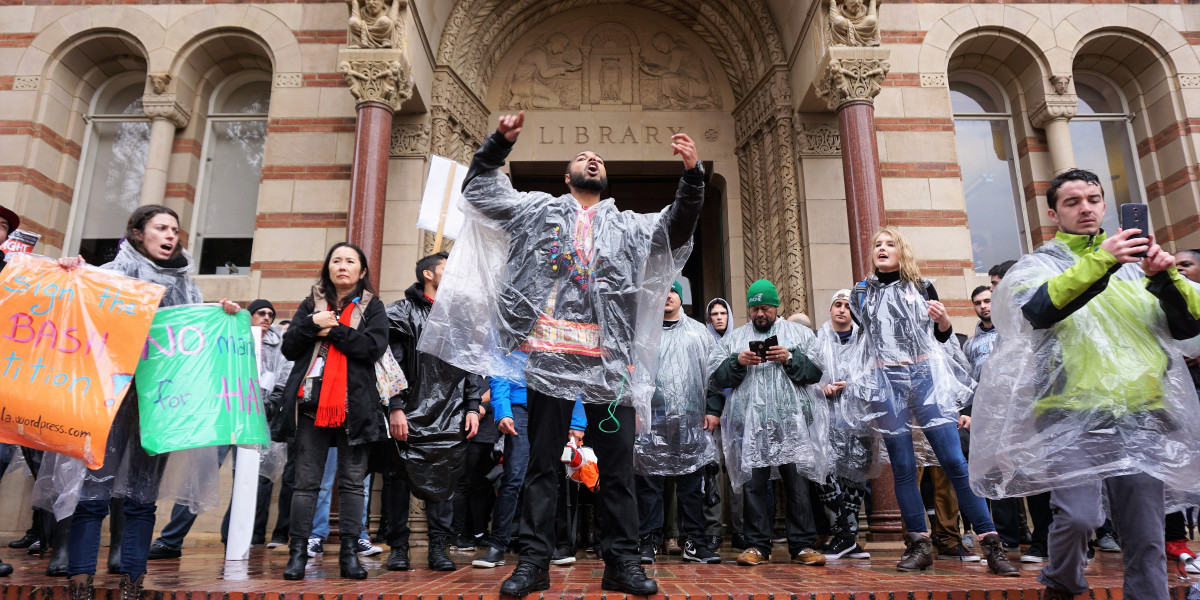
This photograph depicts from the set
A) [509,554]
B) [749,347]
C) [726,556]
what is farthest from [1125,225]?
[509,554]

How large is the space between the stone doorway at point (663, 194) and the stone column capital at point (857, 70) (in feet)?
8.63

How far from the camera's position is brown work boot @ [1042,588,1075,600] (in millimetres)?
3281

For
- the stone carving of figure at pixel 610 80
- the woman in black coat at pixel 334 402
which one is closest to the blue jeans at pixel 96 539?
the woman in black coat at pixel 334 402

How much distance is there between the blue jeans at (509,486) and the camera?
5.11 meters

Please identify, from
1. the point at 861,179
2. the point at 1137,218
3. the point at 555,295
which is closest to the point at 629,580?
the point at 555,295

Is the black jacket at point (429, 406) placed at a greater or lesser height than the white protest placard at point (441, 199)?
lesser

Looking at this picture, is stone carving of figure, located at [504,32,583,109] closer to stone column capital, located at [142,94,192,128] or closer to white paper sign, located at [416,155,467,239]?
white paper sign, located at [416,155,467,239]

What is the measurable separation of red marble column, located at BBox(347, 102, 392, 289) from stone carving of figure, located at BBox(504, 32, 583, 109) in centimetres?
269

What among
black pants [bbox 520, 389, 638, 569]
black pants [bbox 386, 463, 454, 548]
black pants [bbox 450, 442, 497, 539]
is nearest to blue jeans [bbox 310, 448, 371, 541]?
black pants [bbox 450, 442, 497, 539]

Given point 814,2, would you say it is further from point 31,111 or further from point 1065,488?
point 31,111

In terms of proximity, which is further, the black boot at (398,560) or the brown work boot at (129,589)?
the black boot at (398,560)

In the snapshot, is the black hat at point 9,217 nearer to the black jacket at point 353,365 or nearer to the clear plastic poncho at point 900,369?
the black jacket at point 353,365

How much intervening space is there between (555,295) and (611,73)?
25.1 feet

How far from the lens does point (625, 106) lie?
1042cm
